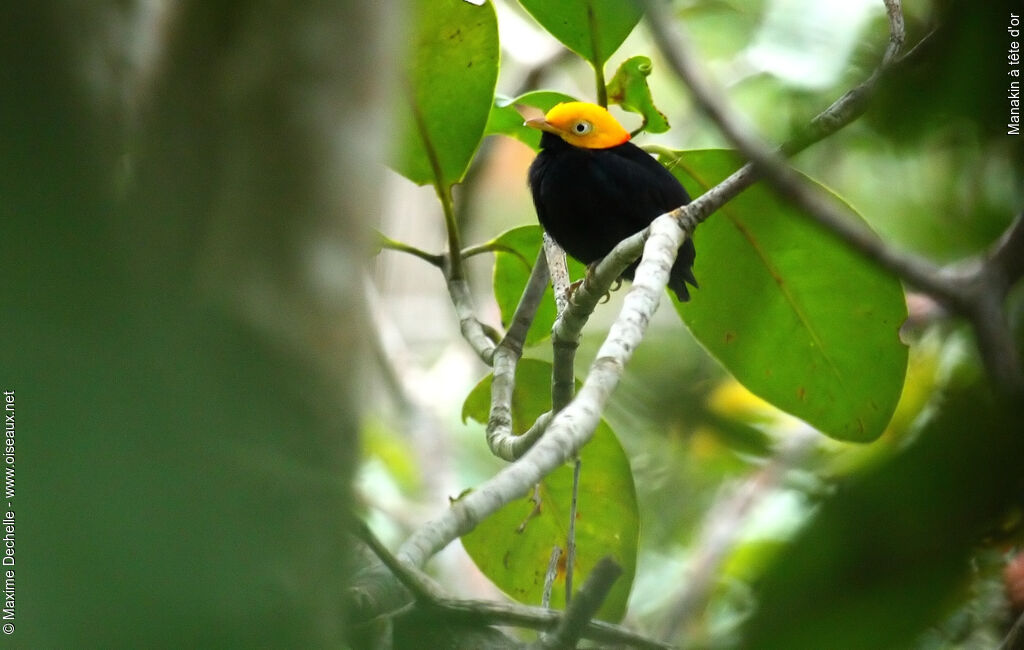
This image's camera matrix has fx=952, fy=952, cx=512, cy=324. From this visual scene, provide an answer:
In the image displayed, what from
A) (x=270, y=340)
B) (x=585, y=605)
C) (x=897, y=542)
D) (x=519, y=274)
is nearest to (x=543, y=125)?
(x=519, y=274)

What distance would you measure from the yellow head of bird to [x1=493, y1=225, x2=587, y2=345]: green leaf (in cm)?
64

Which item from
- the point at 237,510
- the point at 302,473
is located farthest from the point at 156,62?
the point at 237,510

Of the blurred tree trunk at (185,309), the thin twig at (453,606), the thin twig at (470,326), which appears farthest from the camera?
the thin twig at (470,326)

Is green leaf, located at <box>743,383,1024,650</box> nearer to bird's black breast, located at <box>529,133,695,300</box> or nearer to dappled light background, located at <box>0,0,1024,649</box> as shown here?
dappled light background, located at <box>0,0,1024,649</box>

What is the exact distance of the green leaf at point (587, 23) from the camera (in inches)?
97.1

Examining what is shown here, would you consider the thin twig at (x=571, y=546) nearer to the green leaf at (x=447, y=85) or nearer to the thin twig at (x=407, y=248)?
the thin twig at (x=407, y=248)

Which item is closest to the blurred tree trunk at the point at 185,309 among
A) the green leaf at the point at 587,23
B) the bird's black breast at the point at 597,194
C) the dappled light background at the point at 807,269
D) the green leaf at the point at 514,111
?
the dappled light background at the point at 807,269

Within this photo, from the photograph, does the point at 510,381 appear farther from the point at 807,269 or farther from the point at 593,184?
the point at 593,184

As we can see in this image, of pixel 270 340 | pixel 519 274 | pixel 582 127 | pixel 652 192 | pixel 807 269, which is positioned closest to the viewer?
pixel 270 340

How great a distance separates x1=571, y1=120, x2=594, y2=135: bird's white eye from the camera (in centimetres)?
341

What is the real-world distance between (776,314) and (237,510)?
1.97 m

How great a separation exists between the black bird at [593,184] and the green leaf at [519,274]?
0.09 metres

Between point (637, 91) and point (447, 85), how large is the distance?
1.72 ft

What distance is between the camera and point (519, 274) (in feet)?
9.46
